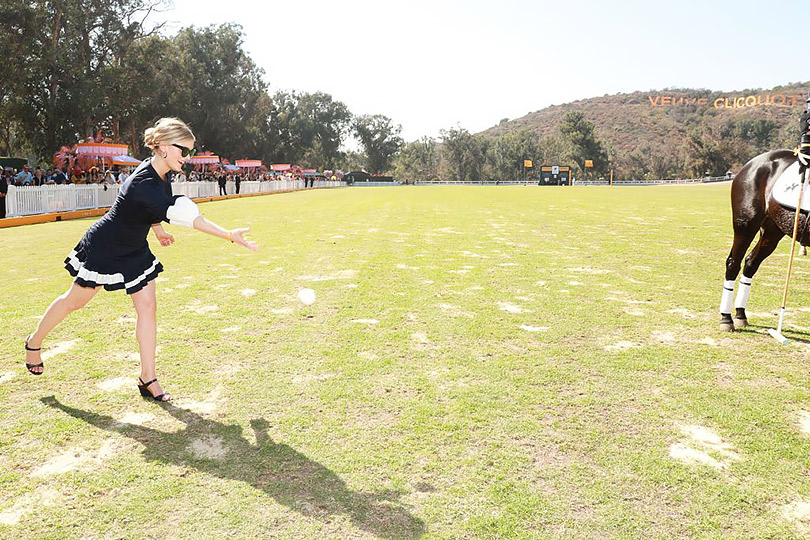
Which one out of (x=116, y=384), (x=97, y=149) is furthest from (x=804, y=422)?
(x=97, y=149)

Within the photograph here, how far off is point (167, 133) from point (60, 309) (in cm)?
161

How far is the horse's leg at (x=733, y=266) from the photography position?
638 centimetres

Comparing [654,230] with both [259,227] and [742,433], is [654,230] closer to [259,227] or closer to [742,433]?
[259,227]

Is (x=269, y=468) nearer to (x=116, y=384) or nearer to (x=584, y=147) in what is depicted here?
(x=116, y=384)

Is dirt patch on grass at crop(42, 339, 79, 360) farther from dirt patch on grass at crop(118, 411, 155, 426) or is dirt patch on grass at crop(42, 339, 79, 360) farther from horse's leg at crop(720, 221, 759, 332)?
horse's leg at crop(720, 221, 759, 332)

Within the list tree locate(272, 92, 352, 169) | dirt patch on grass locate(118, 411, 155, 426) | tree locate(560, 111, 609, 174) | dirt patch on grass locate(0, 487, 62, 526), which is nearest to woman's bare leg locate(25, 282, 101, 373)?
dirt patch on grass locate(118, 411, 155, 426)

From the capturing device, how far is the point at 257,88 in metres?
79.0

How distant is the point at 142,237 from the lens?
13.7ft

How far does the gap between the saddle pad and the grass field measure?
1.41 m

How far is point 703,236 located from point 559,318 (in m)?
10.8

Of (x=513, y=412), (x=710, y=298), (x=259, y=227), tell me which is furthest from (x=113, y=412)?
(x=259, y=227)

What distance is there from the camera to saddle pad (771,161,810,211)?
588 centimetres

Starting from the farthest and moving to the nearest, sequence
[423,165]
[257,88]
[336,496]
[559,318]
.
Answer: [423,165] → [257,88] → [559,318] → [336,496]

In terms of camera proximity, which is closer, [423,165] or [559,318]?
[559,318]
